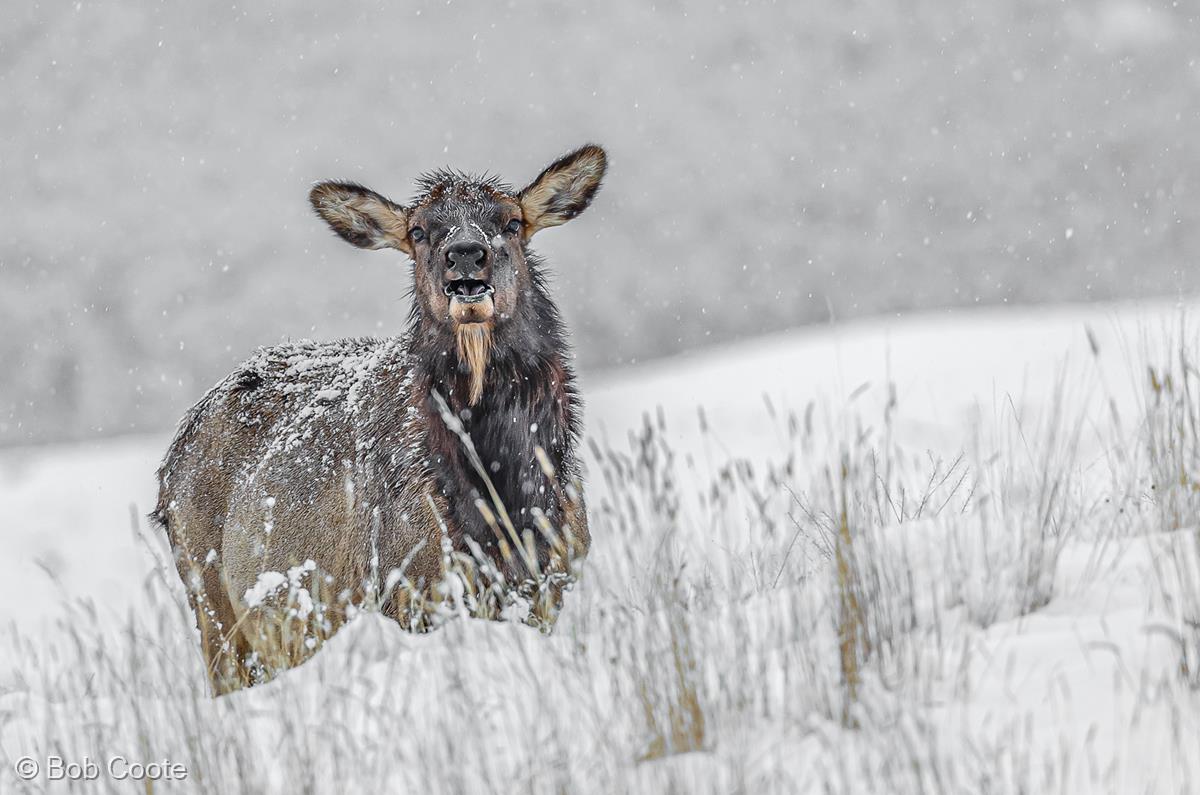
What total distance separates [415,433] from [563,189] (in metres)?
1.94

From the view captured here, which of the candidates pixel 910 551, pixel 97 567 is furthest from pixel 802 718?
pixel 97 567

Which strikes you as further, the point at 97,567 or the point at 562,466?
the point at 97,567

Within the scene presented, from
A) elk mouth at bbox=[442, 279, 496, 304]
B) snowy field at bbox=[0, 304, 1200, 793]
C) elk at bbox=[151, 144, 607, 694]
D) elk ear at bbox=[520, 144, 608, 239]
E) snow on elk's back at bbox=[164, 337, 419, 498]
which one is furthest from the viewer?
elk ear at bbox=[520, 144, 608, 239]

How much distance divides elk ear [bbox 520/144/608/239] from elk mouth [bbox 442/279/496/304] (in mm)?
979

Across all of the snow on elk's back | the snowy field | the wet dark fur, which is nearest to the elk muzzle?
the wet dark fur

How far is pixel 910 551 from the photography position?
155 inches

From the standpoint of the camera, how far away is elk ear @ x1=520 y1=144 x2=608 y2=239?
6859mm

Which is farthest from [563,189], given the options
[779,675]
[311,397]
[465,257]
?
[779,675]

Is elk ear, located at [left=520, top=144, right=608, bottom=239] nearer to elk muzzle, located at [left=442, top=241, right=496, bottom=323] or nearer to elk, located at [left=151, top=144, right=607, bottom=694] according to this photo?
elk, located at [left=151, top=144, right=607, bottom=694]

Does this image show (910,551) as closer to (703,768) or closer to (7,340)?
(703,768)

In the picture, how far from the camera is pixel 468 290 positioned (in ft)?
19.4

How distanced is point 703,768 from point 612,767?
0.26 metres

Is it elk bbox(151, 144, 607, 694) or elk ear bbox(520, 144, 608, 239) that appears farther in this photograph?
elk ear bbox(520, 144, 608, 239)

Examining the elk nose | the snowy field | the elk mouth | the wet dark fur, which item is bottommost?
the snowy field
